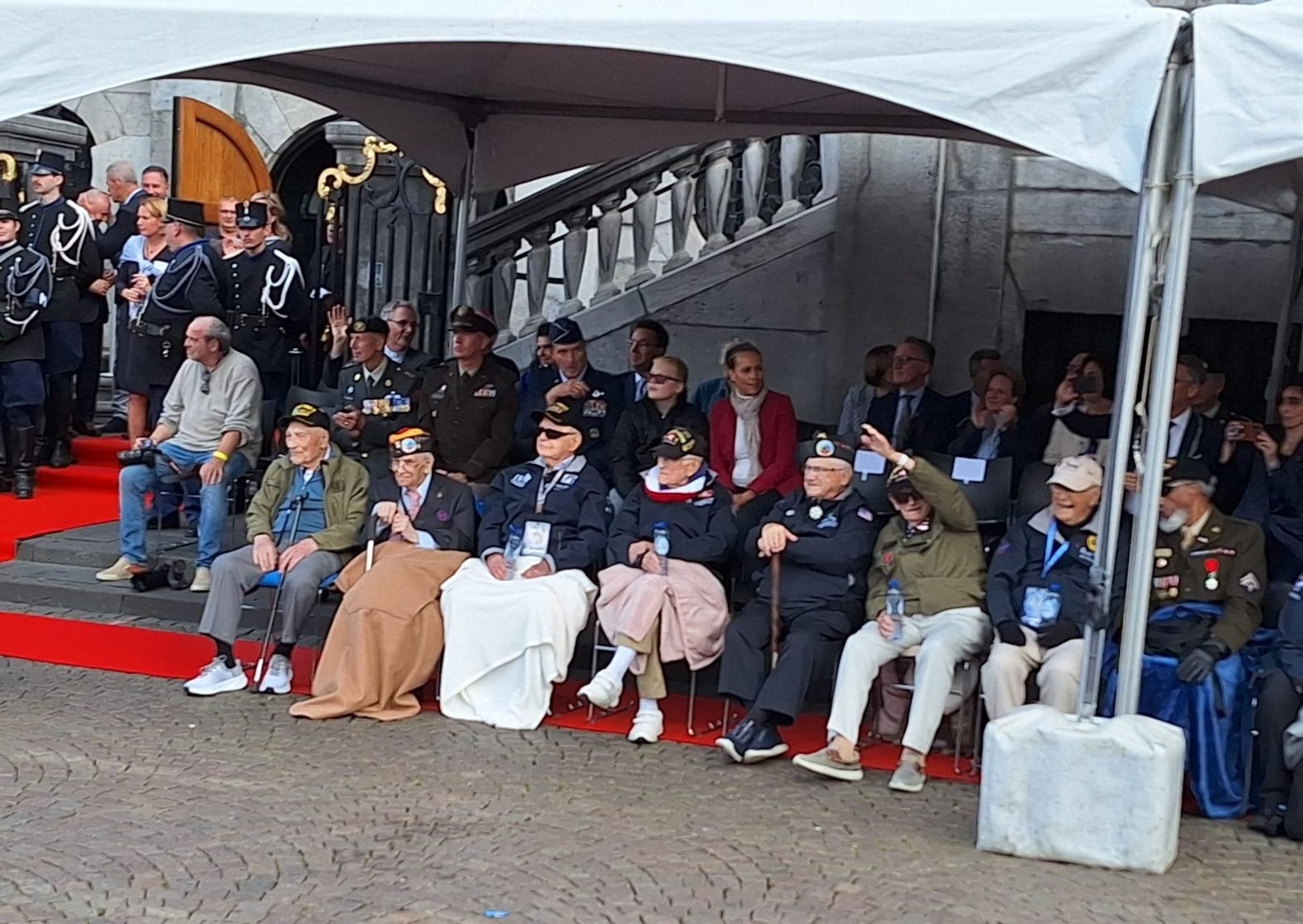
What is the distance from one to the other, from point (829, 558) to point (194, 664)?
9.73 ft

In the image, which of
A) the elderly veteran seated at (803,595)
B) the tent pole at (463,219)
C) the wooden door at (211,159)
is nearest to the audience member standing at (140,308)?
A: the tent pole at (463,219)

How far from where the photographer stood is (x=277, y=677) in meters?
6.89

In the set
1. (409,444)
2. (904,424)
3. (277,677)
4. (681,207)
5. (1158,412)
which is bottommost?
(277,677)

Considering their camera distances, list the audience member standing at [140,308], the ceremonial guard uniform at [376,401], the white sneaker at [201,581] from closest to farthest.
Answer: the white sneaker at [201,581]
the ceremonial guard uniform at [376,401]
the audience member standing at [140,308]

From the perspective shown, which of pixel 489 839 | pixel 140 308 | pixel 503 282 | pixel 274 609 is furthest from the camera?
pixel 503 282

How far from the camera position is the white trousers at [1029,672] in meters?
5.82

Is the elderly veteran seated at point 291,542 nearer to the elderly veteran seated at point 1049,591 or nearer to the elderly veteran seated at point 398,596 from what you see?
the elderly veteran seated at point 398,596

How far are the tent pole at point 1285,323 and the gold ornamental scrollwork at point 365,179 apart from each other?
17.9 feet

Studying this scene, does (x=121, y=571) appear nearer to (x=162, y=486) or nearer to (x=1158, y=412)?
(x=162, y=486)

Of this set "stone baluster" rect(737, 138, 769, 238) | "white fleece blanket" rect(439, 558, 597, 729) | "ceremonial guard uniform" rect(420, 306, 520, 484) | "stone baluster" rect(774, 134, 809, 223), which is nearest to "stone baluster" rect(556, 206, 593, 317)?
"stone baluster" rect(737, 138, 769, 238)

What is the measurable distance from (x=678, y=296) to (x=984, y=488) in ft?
11.2

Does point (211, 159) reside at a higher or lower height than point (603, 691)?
higher

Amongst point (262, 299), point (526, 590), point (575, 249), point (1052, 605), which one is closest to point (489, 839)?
point (526, 590)

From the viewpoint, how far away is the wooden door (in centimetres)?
1234
